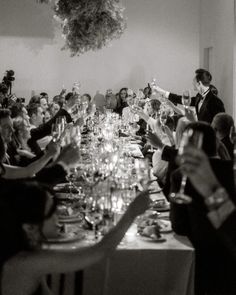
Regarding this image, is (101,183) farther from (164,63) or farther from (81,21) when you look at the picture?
(164,63)

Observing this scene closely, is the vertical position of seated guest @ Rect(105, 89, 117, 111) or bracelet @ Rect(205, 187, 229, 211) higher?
seated guest @ Rect(105, 89, 117, 111)

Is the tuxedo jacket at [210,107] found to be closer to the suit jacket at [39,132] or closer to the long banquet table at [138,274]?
the suit jacket at [39,132]

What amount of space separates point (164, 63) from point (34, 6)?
3.11 m

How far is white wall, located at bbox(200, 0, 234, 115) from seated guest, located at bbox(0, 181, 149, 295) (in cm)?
744

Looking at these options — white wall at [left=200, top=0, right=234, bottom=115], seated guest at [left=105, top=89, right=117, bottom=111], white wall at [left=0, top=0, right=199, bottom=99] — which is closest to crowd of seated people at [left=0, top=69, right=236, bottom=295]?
white wall at [left=200, top=0, right=234, bottom=115]

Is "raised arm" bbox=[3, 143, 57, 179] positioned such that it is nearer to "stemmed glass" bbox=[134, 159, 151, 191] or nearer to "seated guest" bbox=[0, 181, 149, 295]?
"stemmed glass" bbox=[134, 159, 151, 191]

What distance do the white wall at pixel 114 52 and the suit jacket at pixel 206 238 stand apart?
9.62m

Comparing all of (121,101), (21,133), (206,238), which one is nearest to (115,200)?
(206,238)

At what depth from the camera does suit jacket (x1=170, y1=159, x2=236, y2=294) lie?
238 centimetres

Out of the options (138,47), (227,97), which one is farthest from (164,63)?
(227,97)

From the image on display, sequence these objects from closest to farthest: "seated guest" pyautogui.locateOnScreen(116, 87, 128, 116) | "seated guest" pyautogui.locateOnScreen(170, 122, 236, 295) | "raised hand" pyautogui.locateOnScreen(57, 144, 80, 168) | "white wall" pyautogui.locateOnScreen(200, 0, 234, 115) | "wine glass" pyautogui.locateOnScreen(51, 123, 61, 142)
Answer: "seated guest" pyautogui.locateOnScreen(170, 122, 236, 295) < "raised hand" pyautogui.locateOnScreen(57, 144, 80, 168) < "wine glass" pyautogui.locateOnScreen(51, 123, 61, 142) < "white wall" pyautogui.locateOnScreen(200, 0, 234, 115) < "seated guest" pyautogui.locateOnScreen(116, 87, 128, 116)

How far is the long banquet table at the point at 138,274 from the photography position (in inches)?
89.7

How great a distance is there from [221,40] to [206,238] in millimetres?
7606

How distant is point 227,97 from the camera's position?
923 centimetres
